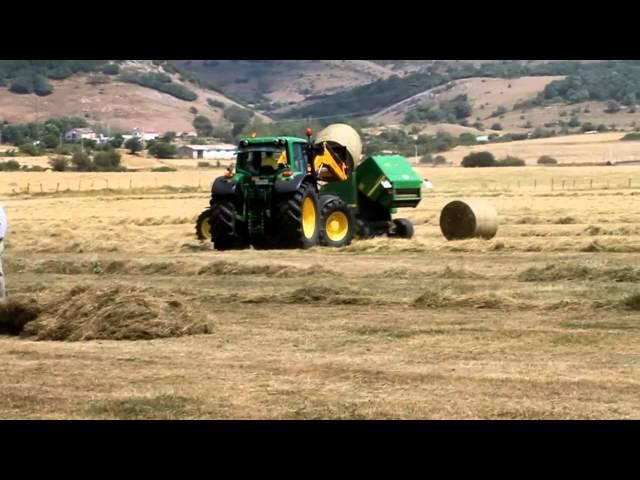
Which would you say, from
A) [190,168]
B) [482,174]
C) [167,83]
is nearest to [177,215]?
[482,174]

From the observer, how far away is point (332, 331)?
12.2 m

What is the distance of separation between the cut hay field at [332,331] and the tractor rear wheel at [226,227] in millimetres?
529

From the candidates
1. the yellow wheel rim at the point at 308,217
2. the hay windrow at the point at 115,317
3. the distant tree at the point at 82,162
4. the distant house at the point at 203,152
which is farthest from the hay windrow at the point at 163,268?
the distant house at the point at 203,152

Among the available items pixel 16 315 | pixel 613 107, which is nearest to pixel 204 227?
pixel 16 315

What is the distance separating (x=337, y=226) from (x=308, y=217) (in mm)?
965

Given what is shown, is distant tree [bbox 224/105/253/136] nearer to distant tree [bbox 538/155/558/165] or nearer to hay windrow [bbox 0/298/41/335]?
distant tree [bbox 538/155/558/165]

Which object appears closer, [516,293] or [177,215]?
[516,293]

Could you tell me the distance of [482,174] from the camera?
214 feet

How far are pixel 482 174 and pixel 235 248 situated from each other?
4400 cm

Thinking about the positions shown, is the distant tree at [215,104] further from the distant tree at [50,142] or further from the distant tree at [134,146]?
the distant tree at [134,146]

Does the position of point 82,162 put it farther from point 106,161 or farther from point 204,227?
point 204,227

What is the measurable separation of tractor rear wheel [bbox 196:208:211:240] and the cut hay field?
2.52ft
